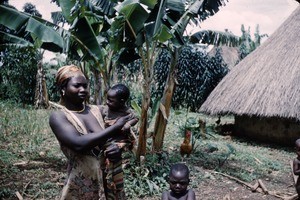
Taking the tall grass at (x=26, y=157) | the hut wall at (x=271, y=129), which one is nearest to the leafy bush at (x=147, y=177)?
the tall grass at (x=26, y=157)

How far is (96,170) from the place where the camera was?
2219mm

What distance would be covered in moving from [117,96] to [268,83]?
265 inches

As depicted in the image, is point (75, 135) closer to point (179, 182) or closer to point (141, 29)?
point (179, 182)

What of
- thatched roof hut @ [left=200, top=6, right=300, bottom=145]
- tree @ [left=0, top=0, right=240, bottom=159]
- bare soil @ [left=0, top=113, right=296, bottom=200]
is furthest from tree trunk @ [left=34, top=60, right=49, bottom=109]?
tree @ [left=0, top=0, right=240, bottom=159]

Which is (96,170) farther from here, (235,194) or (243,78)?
(243,78)

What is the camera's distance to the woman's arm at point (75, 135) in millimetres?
1978

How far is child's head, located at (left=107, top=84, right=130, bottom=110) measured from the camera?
3242 mm

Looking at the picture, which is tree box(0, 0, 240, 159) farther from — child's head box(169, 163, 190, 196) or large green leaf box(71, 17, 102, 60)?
child's head box(169, 163, 190, 196)

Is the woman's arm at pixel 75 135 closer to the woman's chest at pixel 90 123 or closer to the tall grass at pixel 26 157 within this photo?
the woman's chest at pixel 90 123

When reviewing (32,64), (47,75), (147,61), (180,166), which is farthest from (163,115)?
(47,75)

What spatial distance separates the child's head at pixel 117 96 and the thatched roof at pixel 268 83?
6.10 m

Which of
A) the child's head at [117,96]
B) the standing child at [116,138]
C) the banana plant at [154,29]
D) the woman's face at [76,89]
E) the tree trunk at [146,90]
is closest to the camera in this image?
the woman's face at [76,89]

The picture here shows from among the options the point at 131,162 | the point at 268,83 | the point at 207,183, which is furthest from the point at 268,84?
the point at 131,162

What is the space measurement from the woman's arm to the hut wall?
7.58 meters
